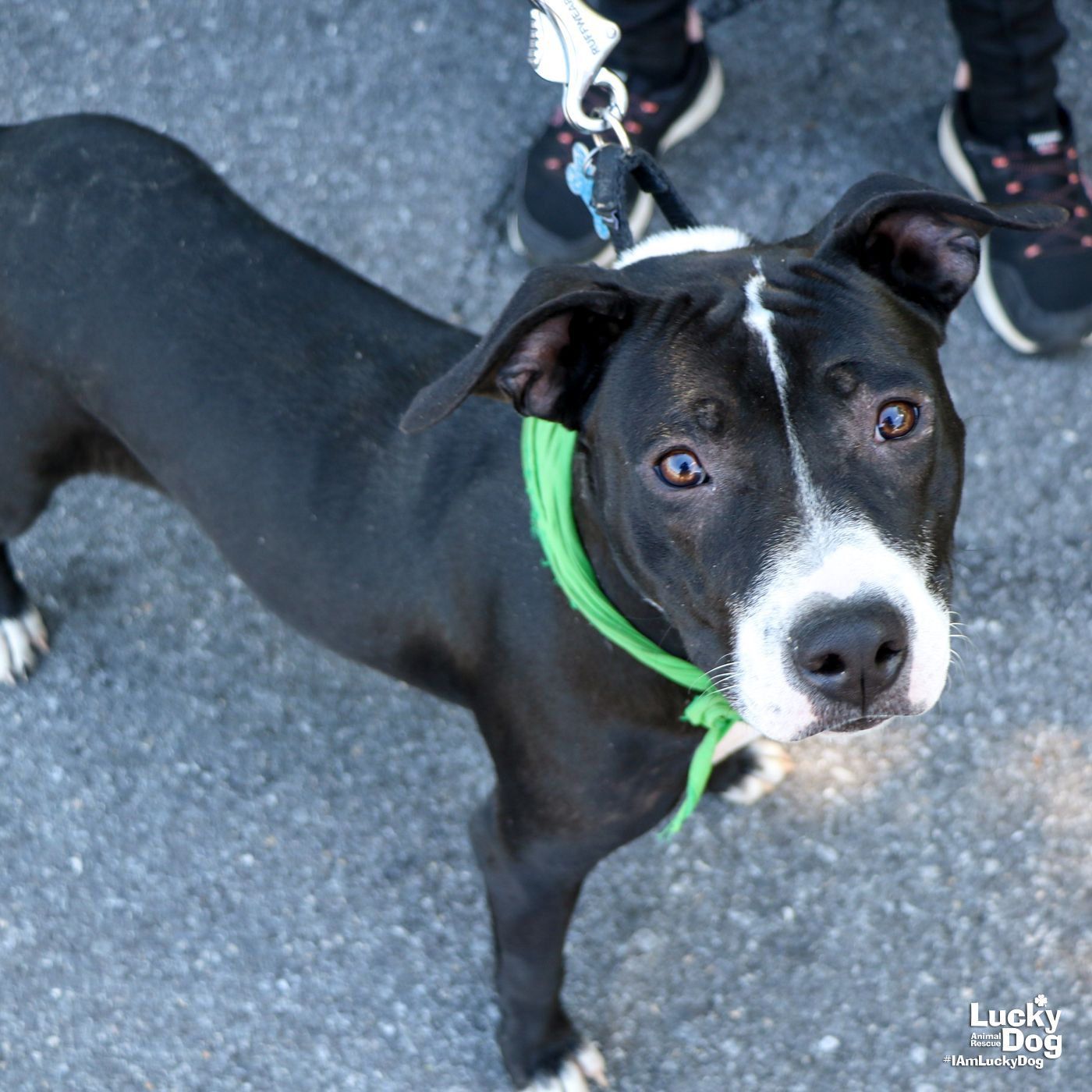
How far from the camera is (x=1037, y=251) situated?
412cm

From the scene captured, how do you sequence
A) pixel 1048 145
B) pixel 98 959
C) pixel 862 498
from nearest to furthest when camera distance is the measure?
pixel 862 498, pixel 98 959, pixel 1048 145

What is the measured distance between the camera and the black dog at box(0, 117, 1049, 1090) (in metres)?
2.20


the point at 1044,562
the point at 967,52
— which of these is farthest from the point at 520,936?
the point at 967,52

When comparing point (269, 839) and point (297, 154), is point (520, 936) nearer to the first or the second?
point (269, 839)

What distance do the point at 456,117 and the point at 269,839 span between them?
2.45m

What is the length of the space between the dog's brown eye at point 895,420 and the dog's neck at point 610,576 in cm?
53

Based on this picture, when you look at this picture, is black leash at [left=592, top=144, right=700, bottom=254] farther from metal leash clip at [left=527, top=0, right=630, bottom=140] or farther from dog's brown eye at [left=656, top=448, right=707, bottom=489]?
dog's brown eye at [left=656, top=448, right=707, bottom=489]

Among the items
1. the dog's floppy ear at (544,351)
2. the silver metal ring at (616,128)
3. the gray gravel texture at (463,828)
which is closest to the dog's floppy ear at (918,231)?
the dog's floppy ear at (544,351)

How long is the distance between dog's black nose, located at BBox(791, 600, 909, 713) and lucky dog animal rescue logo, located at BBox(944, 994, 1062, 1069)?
1597mm

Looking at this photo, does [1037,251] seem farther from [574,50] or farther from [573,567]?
[573,567]

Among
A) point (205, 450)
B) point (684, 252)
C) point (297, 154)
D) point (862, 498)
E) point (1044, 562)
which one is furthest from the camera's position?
point (297, 154)

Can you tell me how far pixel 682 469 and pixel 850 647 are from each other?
0.40 metres

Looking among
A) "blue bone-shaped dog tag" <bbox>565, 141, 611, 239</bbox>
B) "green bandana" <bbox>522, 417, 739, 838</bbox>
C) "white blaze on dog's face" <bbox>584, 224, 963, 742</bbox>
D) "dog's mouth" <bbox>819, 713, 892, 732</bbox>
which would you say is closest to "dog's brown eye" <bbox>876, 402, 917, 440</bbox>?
"white blaze on dog's face" <bbox>584, 224, 963, 742</bbox>

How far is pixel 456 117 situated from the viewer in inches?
185
